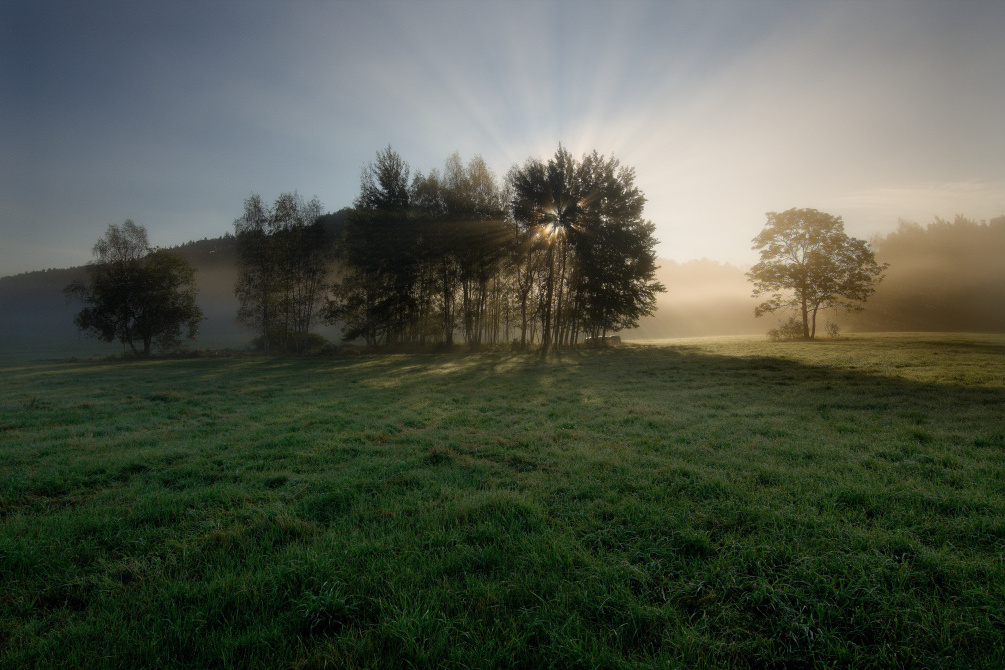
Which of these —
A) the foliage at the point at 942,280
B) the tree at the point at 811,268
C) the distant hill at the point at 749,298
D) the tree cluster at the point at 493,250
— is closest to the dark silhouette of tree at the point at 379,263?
the tree cluster at the point at 493,250

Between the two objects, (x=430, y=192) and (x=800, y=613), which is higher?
(x=430, y=192)

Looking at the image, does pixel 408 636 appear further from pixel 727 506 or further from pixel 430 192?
pixel 430 192

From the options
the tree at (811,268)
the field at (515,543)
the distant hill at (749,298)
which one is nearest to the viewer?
the field at (515,543)

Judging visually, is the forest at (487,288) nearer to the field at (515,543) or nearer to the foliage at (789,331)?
the foliage at (789,331)

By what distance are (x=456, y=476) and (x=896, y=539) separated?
486cm

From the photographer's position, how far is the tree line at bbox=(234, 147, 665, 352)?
3183 cm

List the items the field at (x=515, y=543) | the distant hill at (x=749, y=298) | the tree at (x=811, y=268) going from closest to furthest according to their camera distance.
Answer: the field at (x=515, y=543) < the tree at (x=811, y=268) < the distant hill at (x=749, y=298)

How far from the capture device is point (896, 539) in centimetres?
359

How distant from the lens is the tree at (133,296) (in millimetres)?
33281

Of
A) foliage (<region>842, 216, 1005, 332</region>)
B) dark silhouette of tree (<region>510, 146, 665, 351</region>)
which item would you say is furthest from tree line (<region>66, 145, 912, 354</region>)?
foliage (<region>842, 216, 1005, 332</region>)

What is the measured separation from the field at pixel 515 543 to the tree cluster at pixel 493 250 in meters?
24.6

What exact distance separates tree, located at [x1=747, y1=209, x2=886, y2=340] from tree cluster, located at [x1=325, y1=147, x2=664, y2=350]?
10.3 meters

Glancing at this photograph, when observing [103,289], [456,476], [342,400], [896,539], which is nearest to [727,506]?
[896,539]

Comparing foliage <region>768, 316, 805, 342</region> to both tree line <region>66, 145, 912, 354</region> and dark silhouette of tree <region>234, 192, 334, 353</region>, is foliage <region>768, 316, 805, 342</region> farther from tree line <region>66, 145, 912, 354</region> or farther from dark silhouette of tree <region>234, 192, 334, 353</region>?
dark silhouette of tree <region>234, 192, 334, 353</region>
